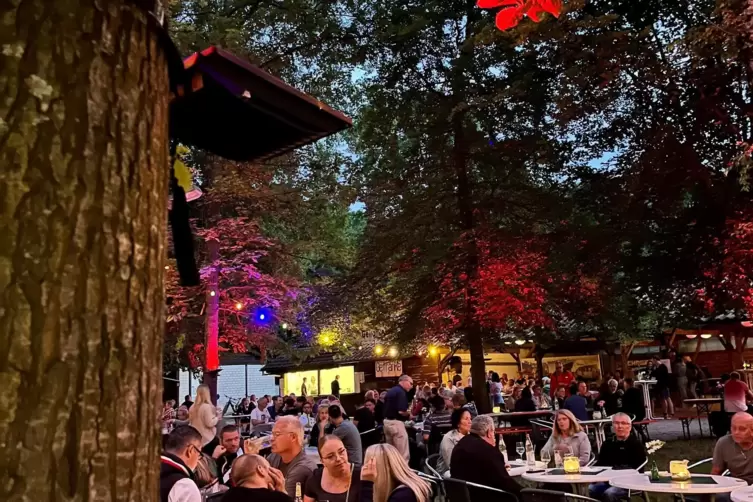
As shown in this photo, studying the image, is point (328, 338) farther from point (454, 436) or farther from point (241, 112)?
point (241, 112)

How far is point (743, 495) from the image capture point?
15.7 feet

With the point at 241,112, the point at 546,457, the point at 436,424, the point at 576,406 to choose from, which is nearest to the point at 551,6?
the point at 241,112

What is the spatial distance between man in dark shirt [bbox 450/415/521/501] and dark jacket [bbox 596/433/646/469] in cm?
199

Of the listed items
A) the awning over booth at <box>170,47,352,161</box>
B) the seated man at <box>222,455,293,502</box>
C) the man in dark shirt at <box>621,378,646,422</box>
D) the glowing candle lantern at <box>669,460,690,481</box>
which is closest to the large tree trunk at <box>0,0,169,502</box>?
the awning over booth at <box>170,47,352,161</box>

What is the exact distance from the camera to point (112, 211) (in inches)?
47.2

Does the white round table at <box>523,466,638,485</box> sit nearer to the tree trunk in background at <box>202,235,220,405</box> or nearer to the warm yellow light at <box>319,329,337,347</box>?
the tree trunk in background at <box>202,235,220,405</box>

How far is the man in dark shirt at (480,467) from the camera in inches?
227

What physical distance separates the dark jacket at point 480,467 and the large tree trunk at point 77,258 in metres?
5.09

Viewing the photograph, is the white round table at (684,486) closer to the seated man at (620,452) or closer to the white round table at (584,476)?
the white round table at (584,476)

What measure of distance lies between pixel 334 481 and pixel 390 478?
807mm

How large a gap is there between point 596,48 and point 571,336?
12018mm

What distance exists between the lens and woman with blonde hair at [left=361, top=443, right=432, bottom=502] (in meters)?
4.22

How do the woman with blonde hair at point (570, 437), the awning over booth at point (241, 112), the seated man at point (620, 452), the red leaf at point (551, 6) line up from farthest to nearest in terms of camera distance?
the woman with blonde hair at point (570, 437)
the seated man at point (620, 452)
the red leaf at point (551, 6)
the awning over booth at point (241, 112)

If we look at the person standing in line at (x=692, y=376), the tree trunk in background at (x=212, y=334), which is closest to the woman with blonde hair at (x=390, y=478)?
the tree trunk in background at (x=212, y=334)
